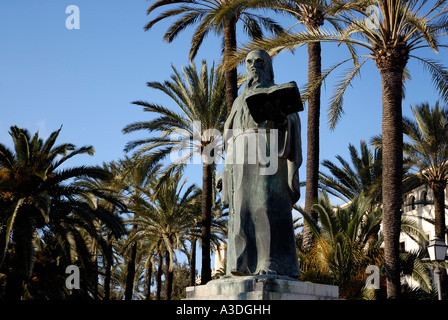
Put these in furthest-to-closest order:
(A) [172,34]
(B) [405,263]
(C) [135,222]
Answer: (C) [135,222], (A) [172,34], (B) [405,263]

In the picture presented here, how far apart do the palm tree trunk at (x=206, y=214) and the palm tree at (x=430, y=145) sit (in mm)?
8809

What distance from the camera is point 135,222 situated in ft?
97.7

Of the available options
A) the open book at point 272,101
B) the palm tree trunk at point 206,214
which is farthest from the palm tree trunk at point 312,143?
the open book at point 272,101

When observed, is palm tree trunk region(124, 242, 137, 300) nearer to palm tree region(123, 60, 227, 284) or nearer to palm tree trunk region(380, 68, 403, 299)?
palm tree region(123, 60, 227, 284)

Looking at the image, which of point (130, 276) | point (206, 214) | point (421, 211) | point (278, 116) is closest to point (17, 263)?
point (206, 214)

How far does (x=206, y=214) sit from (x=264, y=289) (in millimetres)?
15662

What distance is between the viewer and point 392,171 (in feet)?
48.6

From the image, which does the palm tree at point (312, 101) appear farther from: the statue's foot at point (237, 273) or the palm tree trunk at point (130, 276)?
the palm tree trunk at point (130, 276)

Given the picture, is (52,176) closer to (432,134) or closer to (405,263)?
(405,263)

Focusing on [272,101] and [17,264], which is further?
[17,264]

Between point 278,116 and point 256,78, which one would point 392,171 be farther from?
point 278,116

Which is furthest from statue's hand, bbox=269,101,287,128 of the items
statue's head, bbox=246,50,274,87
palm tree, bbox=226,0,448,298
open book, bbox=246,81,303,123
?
palm tree, bbox=226,0,448,298

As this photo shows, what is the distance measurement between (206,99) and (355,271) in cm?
968
